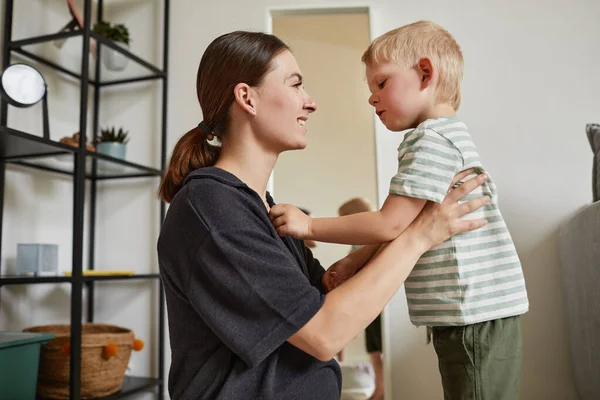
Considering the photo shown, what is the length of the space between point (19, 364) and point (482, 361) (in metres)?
1.33

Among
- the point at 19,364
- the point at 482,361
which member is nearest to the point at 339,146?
the point at 482,361

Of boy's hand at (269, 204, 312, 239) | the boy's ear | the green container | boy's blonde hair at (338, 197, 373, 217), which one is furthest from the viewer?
boy's blonde hair at (338, 197, 373, 217)

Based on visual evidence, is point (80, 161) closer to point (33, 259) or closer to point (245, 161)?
point (33, 259)

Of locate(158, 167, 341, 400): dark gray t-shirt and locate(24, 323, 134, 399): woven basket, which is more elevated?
locate(158, 167, 341, 400): dark gray t-shirt

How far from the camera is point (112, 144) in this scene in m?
2.21

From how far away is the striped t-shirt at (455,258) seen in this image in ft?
3.39

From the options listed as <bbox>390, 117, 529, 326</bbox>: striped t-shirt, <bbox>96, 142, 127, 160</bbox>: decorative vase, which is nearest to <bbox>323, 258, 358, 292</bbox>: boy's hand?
<bbox>390, 117, 529, 326</bbox>: striped t-shirt

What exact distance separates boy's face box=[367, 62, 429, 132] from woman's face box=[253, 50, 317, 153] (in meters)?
0.22

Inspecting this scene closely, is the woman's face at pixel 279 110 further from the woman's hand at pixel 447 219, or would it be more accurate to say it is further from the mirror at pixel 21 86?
the mirror at pixel 21 86

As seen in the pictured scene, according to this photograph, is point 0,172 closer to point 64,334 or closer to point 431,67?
point 64,334

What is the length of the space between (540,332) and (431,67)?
1335mm

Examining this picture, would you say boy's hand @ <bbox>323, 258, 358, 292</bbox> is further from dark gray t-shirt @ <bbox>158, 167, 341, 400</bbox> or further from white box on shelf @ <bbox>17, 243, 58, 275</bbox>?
white box on shelf @ <bbox>17, 243, 58, 275</bbox>

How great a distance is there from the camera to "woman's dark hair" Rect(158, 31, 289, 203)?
1066mm

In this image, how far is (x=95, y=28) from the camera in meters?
2.32
